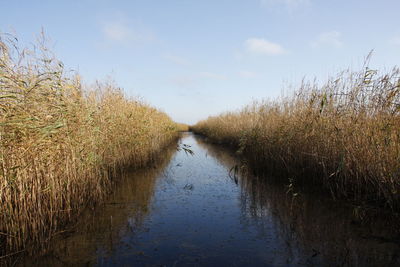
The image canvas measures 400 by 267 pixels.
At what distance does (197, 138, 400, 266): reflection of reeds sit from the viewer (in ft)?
9.14

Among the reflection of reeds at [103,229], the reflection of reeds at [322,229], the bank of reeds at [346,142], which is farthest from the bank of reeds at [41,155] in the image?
the bank of reeds at [346,142]

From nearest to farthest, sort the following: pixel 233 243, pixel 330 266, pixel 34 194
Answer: pixel 330 266
pixel 34 194
pixel 233 243

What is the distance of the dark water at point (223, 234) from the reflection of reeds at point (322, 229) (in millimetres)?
11

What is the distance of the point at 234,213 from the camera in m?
4.29

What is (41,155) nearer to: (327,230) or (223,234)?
(223,234)

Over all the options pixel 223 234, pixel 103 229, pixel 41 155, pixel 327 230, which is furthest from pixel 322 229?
pixel 41 155

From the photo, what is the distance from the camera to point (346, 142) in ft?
15.2

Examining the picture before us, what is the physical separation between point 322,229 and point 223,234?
159 centimetres

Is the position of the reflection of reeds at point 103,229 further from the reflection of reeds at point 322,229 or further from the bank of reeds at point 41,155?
the reflection of reeds at point 322,229

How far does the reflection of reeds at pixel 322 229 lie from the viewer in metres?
2.79

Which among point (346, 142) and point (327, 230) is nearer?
point (327, 230)

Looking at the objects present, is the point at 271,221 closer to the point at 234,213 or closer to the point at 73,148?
the point at 234,213

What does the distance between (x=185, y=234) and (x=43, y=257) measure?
6.15 ft

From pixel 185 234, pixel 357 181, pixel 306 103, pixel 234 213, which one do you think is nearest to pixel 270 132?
pixel 306 103
